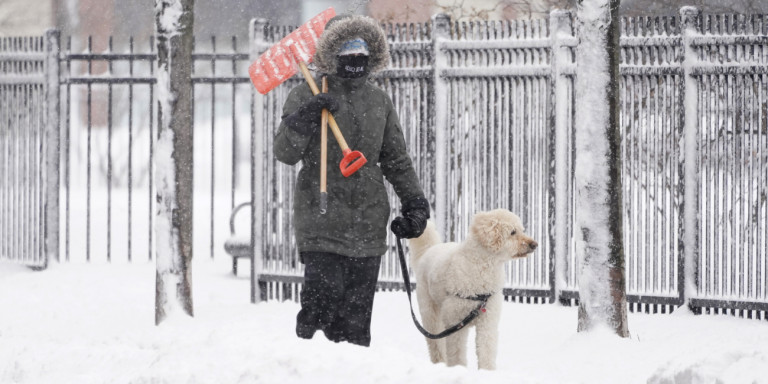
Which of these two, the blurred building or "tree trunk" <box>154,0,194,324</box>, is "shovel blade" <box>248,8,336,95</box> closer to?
"tree trunk" <box>154,0,194,324</box>

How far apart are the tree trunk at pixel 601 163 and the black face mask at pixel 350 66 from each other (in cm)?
249

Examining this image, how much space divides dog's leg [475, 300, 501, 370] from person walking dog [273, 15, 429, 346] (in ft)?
3.01

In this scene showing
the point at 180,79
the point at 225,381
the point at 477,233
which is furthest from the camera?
the point at 180,79

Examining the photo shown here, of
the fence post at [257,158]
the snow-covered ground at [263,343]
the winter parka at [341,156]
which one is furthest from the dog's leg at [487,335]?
the fence post at [257,158]

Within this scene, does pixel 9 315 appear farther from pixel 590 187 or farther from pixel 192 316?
pixel 590 187

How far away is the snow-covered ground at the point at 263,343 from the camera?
14.3 feet

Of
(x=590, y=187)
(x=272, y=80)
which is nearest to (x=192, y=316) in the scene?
(x=272, y=80)

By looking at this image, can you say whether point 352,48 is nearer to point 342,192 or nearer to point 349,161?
point 349,161

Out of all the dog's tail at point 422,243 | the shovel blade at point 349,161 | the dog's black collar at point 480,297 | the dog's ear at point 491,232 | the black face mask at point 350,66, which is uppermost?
the black face mask at point 350,66

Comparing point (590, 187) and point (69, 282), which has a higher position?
point (590, 187)

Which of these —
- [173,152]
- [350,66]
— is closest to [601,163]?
[350,66]

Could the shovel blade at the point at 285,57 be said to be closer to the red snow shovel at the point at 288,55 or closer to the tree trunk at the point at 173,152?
the red snow shovel at the point at 288,55

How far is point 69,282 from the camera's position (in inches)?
406

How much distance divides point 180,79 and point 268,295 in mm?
2770
